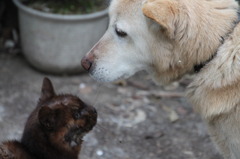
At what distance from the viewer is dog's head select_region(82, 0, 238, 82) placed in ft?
11.0

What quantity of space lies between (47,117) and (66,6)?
115 inches

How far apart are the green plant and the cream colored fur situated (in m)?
2.23

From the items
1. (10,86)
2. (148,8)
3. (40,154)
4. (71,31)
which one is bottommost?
(10,86)

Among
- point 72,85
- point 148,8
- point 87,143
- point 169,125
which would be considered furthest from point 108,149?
point 148,8

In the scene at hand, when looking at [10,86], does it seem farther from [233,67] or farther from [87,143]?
[233,67]

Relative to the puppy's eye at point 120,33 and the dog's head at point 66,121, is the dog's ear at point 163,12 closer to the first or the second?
the puppy's eye at point 120,33

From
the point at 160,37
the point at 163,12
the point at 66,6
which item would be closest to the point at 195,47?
the point at 160,37

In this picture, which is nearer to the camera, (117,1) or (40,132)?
(40,132)

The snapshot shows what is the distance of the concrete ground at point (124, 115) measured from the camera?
4902mm

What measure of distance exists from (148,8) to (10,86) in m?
2.99

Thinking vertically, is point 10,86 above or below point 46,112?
below

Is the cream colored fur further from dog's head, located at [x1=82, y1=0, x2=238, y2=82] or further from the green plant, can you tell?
the green plant

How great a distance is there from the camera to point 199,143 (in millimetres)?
5062

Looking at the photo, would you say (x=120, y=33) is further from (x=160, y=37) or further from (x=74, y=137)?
(x=74, y=137)
